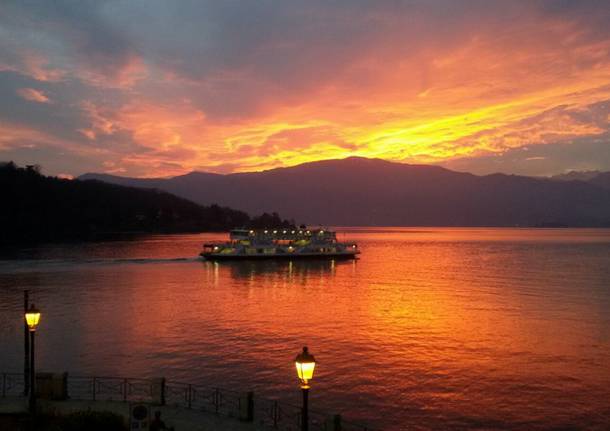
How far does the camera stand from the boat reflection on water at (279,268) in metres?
86.1

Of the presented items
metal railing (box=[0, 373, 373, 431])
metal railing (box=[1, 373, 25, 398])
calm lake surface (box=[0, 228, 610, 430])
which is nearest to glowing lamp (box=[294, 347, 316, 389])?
metal railing (box=[0, 373, 373, 431])

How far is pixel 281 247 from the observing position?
123812 millimetres

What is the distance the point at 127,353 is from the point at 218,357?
5.97m

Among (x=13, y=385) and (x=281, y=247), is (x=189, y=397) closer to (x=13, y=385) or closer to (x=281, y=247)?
(x=13, y=385)

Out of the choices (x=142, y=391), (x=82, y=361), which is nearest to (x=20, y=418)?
(x=142, y=391)

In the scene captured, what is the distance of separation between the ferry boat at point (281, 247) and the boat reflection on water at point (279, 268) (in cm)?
174

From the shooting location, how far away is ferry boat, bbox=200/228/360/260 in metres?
116

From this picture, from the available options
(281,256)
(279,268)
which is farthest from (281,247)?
(279,268)

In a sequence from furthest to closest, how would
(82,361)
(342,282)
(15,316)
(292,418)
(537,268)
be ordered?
(537,268)
(342,282)
(15,316)
(82,361)
(292,418)

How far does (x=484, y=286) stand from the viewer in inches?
2808

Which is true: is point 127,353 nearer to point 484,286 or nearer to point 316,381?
point 316,381

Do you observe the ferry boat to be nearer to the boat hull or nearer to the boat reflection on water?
the boat hull

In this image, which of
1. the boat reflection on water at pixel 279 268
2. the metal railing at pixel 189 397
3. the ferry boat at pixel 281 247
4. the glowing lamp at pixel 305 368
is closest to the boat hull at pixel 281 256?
the ferry boat at pixel 281 247

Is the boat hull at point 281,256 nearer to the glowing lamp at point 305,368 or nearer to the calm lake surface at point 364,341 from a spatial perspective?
the calm lake surface at point 364,341
